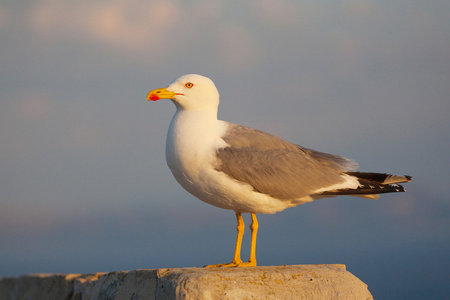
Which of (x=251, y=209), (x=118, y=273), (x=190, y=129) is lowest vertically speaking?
(x=118, y=273)

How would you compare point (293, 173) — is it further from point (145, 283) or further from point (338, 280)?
point (145, 283)

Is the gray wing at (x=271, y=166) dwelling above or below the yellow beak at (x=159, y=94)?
below

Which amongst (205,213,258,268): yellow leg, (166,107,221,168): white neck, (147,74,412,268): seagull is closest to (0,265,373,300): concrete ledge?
(205,213,258,268): yellow leg

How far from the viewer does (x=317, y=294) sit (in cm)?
616

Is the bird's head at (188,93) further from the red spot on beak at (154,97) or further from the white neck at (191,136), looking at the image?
the white neck at (191,136)

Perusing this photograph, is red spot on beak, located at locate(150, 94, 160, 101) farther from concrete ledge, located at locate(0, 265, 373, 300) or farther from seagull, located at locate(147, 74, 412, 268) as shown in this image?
concrete ledge, located at locate(0, 265, 373, 300)

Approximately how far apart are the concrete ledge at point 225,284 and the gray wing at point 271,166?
1.16 metres

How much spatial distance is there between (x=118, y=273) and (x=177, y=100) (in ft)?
8.71

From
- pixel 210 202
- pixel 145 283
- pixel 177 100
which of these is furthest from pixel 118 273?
pixel 177 100

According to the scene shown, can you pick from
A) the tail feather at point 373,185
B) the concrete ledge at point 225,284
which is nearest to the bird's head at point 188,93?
the tail feather at point 373,185

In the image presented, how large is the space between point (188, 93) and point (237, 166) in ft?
4.61

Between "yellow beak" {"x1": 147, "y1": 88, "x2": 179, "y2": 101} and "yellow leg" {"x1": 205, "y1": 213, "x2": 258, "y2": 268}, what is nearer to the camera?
"yellow leg" {"x1": 205, "y1": 213, "x2": 258, "y2": 268}

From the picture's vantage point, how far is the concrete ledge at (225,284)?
5.64 meters

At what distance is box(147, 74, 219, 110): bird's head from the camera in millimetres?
7331
